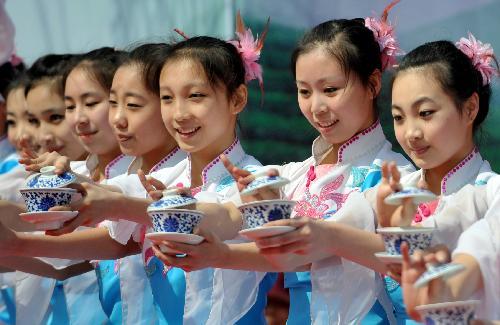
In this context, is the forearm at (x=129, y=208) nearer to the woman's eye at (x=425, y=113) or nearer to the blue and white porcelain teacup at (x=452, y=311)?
the woman's eye at (x=425, y=113)

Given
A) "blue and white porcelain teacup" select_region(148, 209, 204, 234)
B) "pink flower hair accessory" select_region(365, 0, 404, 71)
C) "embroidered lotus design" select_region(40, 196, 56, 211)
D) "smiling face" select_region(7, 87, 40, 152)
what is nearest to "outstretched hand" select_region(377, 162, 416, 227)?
"blue and white porcelain teacup" select_region(148, 209, 204, 234)

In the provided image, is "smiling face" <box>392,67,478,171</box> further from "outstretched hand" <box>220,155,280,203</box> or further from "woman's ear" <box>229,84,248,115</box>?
"woman's ear" <box>229,84,248,115</box>

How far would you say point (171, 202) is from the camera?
288 cm

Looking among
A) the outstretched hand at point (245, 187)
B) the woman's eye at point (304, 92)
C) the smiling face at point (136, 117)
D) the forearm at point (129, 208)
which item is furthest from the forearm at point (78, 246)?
the outstretched hand at point (245, 187)

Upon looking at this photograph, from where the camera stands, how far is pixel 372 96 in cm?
357

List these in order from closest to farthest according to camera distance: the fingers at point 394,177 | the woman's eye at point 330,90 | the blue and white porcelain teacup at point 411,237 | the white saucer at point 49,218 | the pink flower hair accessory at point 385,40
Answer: the blue and white porcelain teacup at point 411,237, the fingers at point 394,177, the white saucer at point 49,218, the woman's eye at point 330,90, the pink flower hair accessory at point 385,40

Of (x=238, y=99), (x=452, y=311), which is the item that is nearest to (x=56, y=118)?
(x=238, y=99)

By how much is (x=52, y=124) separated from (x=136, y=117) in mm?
905

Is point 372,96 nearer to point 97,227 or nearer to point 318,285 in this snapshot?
point 318,285

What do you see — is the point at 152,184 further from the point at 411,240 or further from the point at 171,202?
the point at 411,240

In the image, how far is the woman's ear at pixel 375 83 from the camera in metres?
3.57

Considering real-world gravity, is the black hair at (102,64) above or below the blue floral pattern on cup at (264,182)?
above

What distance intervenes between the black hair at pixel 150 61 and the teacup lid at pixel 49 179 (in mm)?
786

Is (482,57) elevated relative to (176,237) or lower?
elevated
